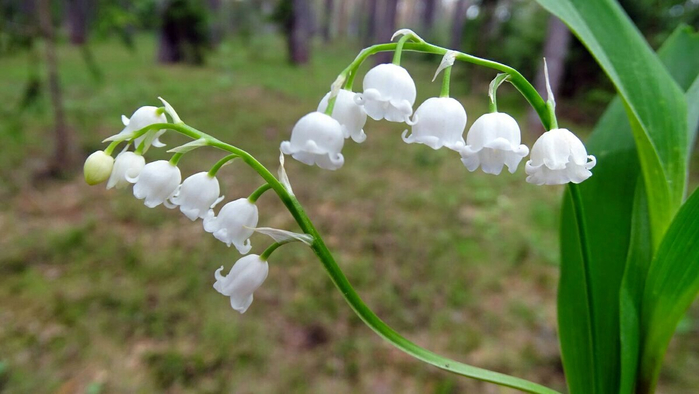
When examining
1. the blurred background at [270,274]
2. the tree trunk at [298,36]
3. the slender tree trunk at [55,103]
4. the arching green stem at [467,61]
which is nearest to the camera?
the arching green stem at [467,61]

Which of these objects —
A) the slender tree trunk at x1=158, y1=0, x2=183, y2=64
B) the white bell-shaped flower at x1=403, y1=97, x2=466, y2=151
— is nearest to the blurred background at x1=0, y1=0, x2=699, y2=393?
the white bell-shaped flower at x1=403, y1=97, x2=466, y2=151

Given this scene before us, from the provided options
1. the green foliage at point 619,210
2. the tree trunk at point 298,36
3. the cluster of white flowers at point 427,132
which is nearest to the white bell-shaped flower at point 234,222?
Result: the cluster of white flowers at point 427,132

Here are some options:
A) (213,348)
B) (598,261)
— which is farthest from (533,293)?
(598,261)

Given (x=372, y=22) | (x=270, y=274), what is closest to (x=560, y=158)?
(x=270, y=274)

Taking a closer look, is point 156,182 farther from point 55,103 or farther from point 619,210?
point 55,103

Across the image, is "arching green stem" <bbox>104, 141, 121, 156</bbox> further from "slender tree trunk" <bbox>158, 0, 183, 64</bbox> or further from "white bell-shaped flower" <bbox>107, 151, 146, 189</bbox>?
"slender tree trunk" <bbox>158, 0, 183, 64</bbox>

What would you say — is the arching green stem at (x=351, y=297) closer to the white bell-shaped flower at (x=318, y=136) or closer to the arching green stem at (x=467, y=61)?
the white bell-shaped flower at (x=318, y=136)

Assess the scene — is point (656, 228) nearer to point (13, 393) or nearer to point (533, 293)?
point (533, 293)
